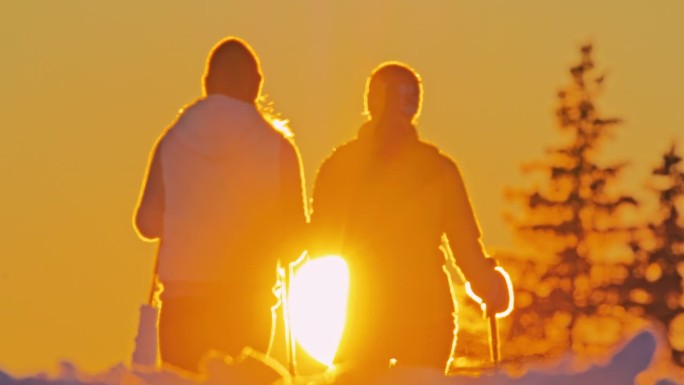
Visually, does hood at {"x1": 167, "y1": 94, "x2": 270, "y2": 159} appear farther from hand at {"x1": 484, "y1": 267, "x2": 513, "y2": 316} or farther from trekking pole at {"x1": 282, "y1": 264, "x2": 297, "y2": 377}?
hand at {"x1": 484, "y1": 267, "x2": 513, "y2": 316}

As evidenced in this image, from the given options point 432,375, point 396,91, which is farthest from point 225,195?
point 432,375

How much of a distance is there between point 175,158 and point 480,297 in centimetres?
170

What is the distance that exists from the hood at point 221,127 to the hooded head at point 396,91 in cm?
74

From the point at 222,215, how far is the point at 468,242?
4.19 feet

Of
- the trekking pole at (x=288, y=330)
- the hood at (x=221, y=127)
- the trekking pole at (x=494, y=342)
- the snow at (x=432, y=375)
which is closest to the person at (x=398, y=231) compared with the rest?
the trekking pole at (x=288, y=330)

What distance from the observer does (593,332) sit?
65625 millimetres

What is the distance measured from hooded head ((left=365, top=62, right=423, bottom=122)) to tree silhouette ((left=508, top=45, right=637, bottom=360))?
56.0m

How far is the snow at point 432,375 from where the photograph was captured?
746cm

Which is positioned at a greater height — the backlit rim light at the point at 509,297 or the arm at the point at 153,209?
the arm at the point at 153,209

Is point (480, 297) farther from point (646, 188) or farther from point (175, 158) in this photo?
point (646, 188)

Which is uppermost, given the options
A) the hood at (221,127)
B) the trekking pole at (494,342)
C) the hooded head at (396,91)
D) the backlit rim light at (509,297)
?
the hooded head at (396,91)

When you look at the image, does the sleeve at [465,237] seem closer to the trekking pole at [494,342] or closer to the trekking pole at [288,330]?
the trekking pole at [494,342]

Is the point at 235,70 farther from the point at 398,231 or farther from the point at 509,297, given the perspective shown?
the point at 509,297

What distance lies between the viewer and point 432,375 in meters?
7.72
